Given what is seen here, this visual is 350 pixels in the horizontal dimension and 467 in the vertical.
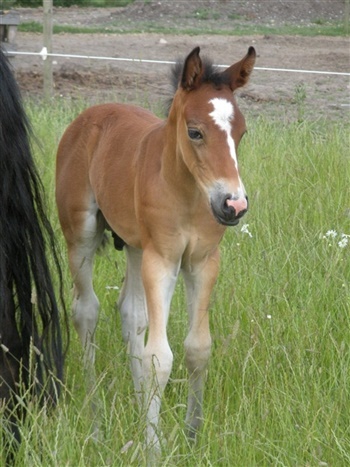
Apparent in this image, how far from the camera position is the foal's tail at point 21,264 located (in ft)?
10.5

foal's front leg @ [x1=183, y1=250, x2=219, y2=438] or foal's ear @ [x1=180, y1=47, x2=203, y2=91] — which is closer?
foal's ear @ [x1=180, y1=47, x2=203, y2=91]

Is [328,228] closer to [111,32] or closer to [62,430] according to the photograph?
[62,430]

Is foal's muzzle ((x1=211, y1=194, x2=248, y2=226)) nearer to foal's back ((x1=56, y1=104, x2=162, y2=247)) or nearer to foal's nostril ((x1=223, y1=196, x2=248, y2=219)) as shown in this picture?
foal's nostril ((x1=223, y1=196, x2=248, y2=219))

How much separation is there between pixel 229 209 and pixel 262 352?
0.91 meters

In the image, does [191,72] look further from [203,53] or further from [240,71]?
[203,53]

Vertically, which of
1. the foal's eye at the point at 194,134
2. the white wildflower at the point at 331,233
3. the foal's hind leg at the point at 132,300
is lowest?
the foal's hind leg at the point at 132,300

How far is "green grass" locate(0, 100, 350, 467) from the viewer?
3.29 metres

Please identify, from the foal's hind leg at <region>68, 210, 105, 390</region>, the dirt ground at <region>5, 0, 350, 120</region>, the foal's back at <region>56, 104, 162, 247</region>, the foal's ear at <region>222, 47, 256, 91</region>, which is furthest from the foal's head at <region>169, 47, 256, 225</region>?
the dirt ground at <region>5, 0, 350, 120</region>

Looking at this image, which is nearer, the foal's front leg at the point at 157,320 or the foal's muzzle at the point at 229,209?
the foal's muzzle at the point at 229,209

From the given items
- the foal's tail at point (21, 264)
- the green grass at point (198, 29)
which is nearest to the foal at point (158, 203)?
the foal's tail at point (21, 264)

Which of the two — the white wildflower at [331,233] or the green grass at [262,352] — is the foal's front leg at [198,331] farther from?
the white wildflower at [331,233]

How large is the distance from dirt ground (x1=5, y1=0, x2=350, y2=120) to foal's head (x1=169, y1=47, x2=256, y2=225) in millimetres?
2818

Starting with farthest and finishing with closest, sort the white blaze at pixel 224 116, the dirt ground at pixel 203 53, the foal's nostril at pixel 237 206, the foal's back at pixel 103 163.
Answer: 1. the dirt ground at pixel 203 53
2. the foal's back at pixel 103 163
3. the white blaze at pixel 224 116
4. the foal's nostril at pixel 237 206

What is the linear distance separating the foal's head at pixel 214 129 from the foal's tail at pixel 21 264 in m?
0.56
